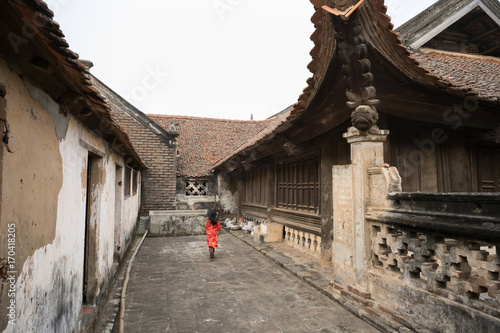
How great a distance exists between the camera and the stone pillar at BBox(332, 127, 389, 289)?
400 centimetres

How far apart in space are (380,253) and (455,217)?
117 cm

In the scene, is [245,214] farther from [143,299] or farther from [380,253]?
[380,253]

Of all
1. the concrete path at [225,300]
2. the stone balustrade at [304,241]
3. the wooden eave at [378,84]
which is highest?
the wooden eave at [378,84]

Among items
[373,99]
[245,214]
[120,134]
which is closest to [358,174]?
[373,99]

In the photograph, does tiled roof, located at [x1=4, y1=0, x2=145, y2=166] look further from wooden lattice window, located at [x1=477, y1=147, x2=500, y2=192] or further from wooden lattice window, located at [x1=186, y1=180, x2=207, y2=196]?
wooden lattice window, located at [x1=186, y1=180, x2=207, y2=196]

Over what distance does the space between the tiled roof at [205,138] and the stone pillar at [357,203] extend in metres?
10.5

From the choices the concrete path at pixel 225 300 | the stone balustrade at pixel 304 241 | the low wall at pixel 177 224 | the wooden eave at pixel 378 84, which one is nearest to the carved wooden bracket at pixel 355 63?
the wooden eave at pixel 378 84

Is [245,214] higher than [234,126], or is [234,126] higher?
[234,126]

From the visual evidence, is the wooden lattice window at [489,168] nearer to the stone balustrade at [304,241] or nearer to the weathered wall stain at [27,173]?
the stone balustrade at [304,241]

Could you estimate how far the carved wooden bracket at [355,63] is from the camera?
11.3 ft

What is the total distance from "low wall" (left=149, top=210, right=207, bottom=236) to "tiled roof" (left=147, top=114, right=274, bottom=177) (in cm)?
364

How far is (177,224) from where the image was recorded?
1100 cm

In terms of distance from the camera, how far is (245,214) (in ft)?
40.7

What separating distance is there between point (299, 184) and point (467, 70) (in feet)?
13.1
